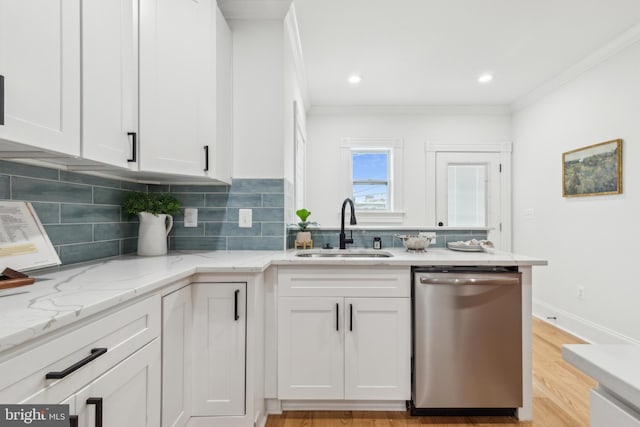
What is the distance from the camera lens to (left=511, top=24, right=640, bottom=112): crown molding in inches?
106

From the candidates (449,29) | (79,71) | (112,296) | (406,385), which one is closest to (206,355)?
(112,296)

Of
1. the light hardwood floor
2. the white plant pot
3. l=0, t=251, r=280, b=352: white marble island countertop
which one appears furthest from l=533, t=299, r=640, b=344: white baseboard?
l=0, t=251, r=280, b=352: white marble island countertop

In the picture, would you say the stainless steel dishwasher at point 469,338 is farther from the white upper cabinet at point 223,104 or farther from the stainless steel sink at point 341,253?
the white upper cabinet at point 223,104

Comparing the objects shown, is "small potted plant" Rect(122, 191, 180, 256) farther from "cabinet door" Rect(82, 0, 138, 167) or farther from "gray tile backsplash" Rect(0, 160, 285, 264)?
"cabinet door" Rect(82, 0, 138, 167)

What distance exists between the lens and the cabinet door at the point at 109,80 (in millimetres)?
1221

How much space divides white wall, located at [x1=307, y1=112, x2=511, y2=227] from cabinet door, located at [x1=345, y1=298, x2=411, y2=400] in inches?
112

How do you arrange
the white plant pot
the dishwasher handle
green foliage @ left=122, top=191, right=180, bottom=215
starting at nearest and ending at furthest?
the dishwasher handle → green foliage @ left=122, top=191, right=180, bottom=215 → the white plant pot

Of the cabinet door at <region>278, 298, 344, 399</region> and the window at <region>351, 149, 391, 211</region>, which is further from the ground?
the window at <region>351, 149, 391, 211</region>

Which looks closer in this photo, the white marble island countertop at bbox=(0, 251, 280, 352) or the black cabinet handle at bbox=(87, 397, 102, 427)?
the white marble island countertop at bbox=(0, 251, 280, 352)

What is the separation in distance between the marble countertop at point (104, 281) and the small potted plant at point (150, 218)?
9 cm

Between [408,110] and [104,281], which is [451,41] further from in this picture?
[104,281]

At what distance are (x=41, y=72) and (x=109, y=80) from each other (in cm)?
34

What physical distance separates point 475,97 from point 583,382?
331 centimetres

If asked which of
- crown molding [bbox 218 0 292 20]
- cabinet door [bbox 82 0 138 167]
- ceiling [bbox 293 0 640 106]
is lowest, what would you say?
cabinet door [bbox 82 0 138 167]
